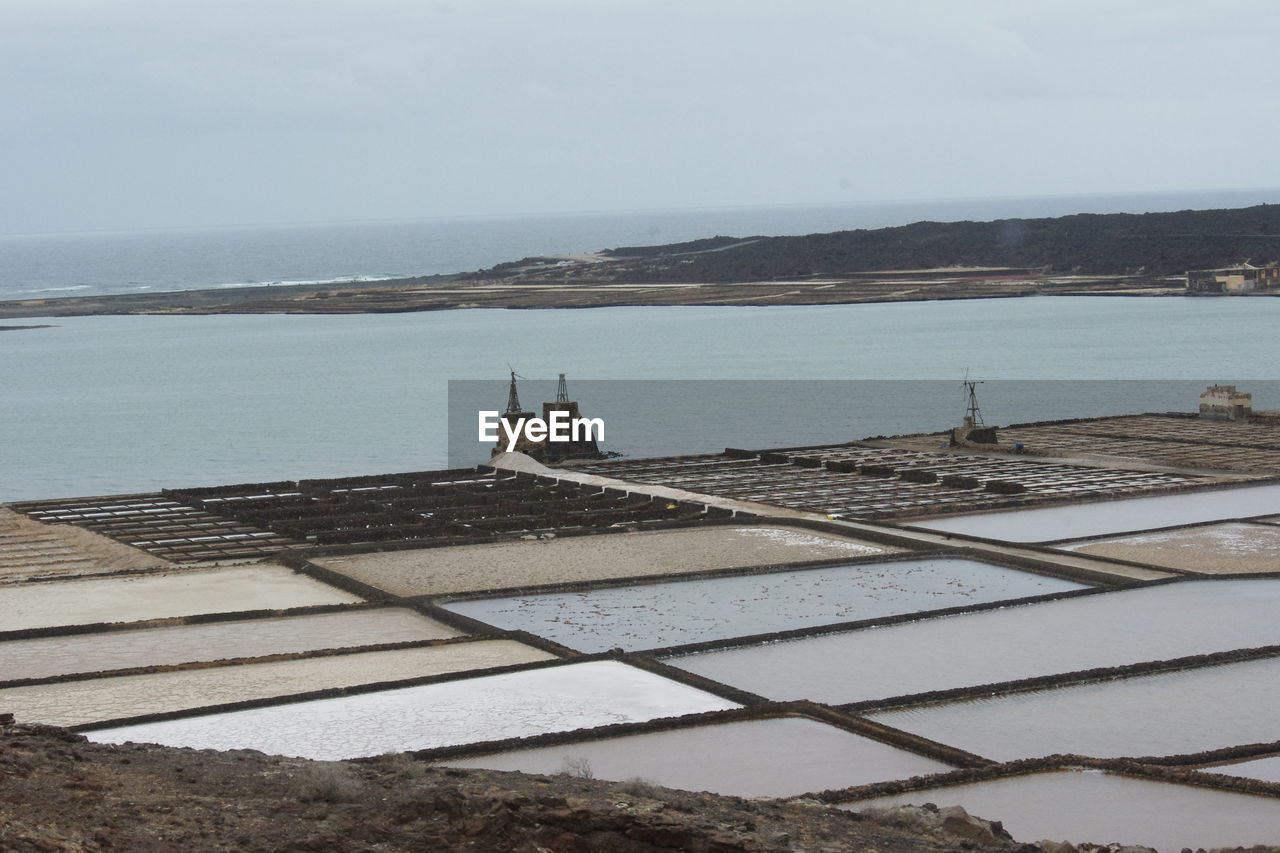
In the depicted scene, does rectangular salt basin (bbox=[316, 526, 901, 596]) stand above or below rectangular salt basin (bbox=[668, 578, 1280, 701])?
above

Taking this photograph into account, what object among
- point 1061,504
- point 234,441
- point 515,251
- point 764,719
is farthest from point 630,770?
point 515,251

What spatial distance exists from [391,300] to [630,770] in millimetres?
88734

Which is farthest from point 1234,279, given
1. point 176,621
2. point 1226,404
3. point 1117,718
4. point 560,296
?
point 1117,718

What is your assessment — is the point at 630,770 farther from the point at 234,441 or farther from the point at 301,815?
the point at 234,441

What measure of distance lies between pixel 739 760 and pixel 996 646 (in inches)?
182

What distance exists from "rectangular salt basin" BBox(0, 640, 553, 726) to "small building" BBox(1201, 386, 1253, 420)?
81.0 feet

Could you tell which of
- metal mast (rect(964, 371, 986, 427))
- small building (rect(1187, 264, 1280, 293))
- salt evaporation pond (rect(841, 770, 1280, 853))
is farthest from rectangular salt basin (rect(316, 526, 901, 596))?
small building (rect(1187, 264, 1280, 293))

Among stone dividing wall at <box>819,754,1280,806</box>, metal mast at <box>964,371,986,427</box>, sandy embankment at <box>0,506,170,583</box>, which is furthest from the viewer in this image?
metal mast at <box>964,371,986,427</box>

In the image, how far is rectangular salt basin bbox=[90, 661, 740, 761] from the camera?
11930 mm

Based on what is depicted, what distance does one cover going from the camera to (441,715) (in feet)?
42.0

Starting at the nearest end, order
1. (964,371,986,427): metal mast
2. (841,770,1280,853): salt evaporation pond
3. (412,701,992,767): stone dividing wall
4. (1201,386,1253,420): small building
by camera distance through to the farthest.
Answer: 1. (841,770,1280,853): salt evaporation pond
2. (412,701,992,767): stone dividing wall
3. (964,371,986,427): metal mast
4. (1201,386,1253,420): small building

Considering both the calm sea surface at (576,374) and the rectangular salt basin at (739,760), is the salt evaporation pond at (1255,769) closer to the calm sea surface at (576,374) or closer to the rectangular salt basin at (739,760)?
the rectangular salt basin at (739,760)
